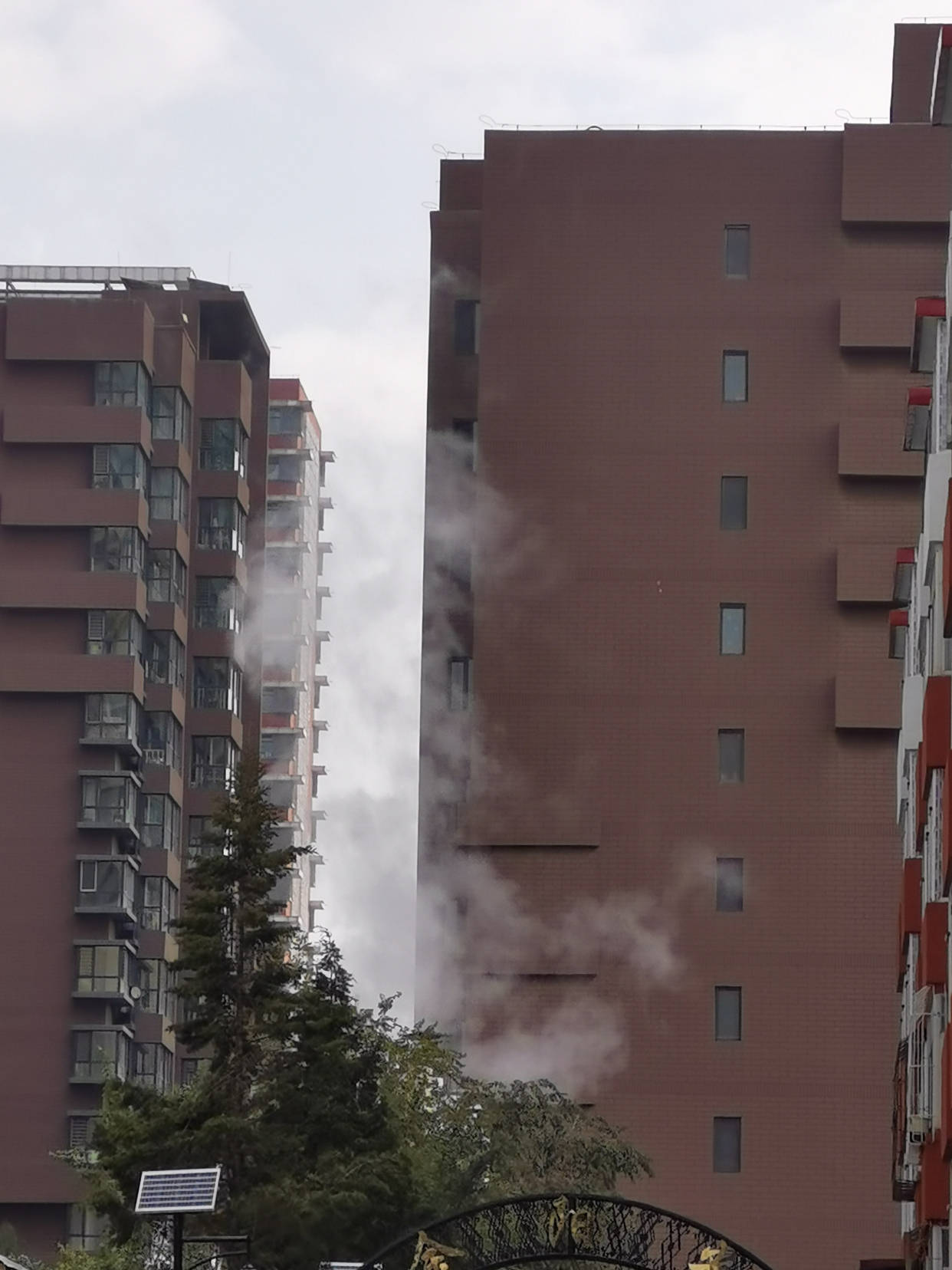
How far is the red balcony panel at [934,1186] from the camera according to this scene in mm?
41031

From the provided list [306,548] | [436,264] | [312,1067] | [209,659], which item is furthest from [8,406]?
[312,1067]

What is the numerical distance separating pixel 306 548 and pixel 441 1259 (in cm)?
12977

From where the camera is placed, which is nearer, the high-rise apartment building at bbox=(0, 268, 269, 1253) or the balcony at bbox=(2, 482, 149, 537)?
the high-rise apartment building at bbox=(0, 268, 269, 1253)

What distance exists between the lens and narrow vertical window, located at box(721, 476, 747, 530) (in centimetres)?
8031

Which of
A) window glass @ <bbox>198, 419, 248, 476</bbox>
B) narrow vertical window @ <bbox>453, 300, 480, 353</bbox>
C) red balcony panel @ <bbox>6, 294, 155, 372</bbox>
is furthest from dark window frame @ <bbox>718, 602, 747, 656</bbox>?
window glass @ <bbox>198, 419, 248, 476</bbox>

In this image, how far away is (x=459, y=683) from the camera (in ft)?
268

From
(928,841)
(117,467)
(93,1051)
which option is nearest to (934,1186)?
(928,841)

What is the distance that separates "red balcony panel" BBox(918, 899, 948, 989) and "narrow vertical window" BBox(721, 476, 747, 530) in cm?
3940

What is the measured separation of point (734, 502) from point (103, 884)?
3570 centimetres

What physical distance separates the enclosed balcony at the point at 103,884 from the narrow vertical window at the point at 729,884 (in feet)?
109

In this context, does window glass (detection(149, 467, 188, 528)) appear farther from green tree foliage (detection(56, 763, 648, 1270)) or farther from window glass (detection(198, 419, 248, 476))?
green tree foliage (detection(56, 763, 648, 1270))

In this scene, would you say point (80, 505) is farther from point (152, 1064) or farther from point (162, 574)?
point (152, 1064)

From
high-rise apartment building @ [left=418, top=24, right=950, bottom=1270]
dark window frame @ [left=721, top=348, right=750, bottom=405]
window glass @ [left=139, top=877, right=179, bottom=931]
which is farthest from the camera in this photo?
window glass @ [left=139, top=877, right=179, bottom=931]

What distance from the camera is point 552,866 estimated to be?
259ft
